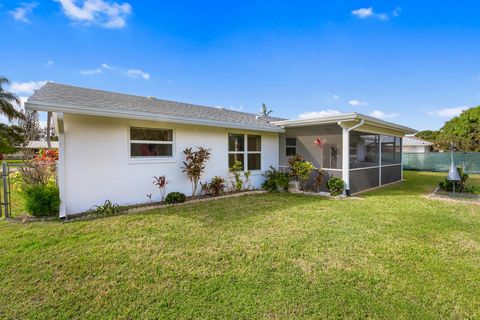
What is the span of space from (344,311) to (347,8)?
11.9m

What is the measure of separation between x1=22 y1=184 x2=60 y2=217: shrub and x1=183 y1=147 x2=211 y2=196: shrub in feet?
11.8

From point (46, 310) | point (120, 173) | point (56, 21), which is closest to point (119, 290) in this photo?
point (46, 310)

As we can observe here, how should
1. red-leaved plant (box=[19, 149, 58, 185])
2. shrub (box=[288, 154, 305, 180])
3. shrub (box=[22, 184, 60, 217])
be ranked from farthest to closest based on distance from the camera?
shrub (box=[288, 154, 305, 180]) → red-leaved plant (box=[19, 149, 58, 185]) → shrub (box=[22, 184, 60, 217])

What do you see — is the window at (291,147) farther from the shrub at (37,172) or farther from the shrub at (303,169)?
the shrub at (37,172)

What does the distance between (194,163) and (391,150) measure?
1096 cm

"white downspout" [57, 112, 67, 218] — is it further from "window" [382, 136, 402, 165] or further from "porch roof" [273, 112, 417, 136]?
"window" [382, 136, 402, 165]

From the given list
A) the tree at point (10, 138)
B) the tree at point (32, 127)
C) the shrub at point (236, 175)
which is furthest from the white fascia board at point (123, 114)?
the tree at point (10, 138)

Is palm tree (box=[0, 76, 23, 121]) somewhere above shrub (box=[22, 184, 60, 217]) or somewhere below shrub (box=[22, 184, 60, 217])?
above

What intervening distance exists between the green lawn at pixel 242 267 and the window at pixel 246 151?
417 centimetres

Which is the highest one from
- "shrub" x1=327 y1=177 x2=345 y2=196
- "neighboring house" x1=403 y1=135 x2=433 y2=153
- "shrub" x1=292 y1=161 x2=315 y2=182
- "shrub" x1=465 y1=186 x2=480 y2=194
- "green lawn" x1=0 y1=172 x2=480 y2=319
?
"neighboring house" x1=403 y1=135 x2=433 y2=153

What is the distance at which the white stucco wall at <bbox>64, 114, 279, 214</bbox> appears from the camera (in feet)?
19.7

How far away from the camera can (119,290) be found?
284cm

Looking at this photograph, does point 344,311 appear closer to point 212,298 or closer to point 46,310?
point 212,298

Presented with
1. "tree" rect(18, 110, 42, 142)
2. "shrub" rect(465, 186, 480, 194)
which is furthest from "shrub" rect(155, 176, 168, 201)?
"shrub" rect(465, 186, 480, 194)
